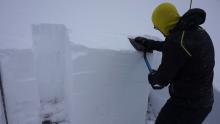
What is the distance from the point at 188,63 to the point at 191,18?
0.25m

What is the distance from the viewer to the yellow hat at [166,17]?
1.44 metres

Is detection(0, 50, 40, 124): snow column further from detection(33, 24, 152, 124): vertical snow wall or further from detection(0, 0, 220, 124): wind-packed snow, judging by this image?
detection(33, 24, 152, 124): vertical snow wall

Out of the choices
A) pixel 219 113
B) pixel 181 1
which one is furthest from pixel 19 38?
pixel 181 1

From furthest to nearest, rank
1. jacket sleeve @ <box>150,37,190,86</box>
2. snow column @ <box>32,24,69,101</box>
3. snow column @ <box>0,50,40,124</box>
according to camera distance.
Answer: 1. snow column @ <box>32,24,69,101</box>
2. snow column @ <box>0,50,40,124</box>
3. jacket sleeve @ <box>150,37,190,86</box>

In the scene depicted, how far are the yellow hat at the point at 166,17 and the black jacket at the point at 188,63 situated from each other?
38 millimetres

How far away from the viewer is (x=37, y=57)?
165 centimetres

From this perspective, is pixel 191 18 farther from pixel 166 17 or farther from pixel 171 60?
pixel 171 60

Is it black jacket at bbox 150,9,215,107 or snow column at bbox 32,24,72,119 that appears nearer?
black jacket at bbox 150,9,215,107

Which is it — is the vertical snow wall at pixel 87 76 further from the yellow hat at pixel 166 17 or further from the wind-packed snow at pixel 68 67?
the yellow hat at pixel 166 17

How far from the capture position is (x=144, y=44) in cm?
173

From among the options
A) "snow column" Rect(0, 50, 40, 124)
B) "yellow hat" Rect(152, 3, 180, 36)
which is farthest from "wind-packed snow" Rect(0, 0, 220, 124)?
"yellow hat" Rect(152, 3, 180, 36)

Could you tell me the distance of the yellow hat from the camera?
1440 mm

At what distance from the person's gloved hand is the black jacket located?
0.25m

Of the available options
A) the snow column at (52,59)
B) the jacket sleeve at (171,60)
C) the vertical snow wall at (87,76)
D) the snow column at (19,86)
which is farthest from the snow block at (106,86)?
the jacket sleeve at (171,60)
